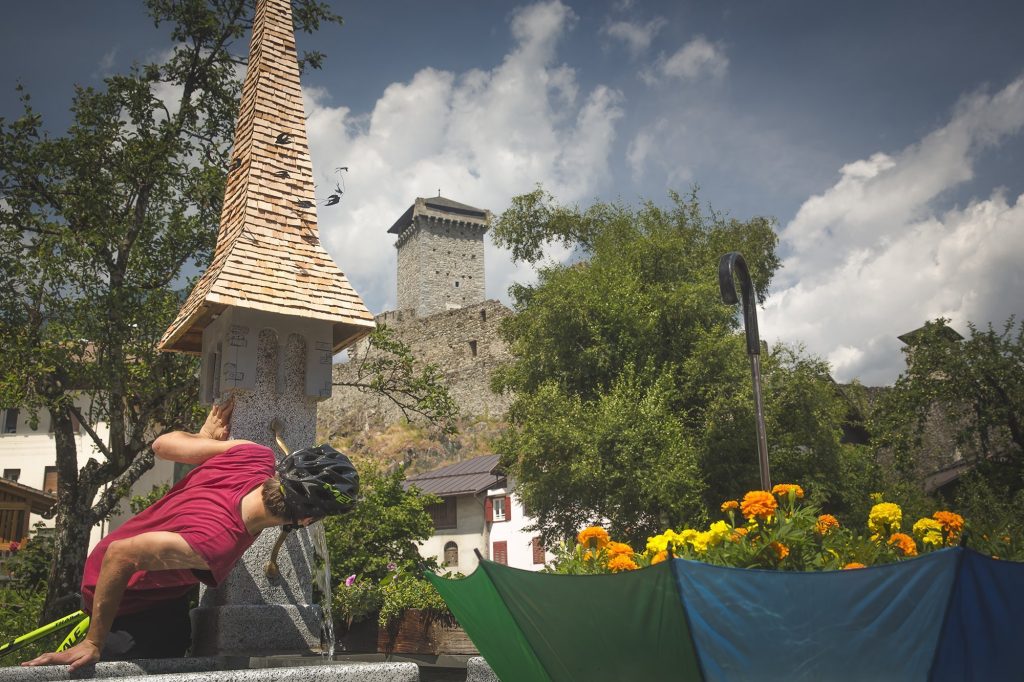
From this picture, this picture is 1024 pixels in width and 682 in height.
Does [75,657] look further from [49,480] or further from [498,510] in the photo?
[49,480]

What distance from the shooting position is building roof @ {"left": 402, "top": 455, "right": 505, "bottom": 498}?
32.6 metres

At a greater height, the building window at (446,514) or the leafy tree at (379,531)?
the building window at (446,514)

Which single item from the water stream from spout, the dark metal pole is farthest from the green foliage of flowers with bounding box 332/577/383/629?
the dark metal pole

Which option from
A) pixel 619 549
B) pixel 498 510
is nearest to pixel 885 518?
pixel 619 549

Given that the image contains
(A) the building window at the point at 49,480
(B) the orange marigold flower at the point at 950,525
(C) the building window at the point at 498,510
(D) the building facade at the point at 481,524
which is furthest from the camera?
(A) the building window at the point at 49,480

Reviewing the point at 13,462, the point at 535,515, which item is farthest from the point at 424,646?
the point at 13,462

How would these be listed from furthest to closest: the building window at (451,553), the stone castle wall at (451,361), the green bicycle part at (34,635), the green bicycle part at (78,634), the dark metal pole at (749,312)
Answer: the stone castle wall at (451,361) < the building window at (451,553) < the dark metal pole at (749,312) < the green bicycle part at (78,634) < the green bicycle part at (34,635)

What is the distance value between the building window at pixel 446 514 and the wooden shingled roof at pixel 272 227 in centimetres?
2683

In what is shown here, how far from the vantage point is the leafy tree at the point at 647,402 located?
64.4ft

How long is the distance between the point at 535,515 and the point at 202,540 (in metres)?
19.3

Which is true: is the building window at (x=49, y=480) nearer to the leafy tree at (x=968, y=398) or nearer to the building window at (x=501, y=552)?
the building window at (x=501, y=552)

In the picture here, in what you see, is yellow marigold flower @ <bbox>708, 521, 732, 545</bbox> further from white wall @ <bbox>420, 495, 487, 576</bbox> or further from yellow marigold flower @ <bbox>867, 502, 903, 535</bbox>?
white wall @ <bbox>420, 495, 487, 576</bbox>

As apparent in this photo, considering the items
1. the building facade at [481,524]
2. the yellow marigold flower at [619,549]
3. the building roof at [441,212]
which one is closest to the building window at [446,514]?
the building facade at [481,524]

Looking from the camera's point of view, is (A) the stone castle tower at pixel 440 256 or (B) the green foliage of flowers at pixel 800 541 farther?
(A) the stone castle tower at pixel 440 256
